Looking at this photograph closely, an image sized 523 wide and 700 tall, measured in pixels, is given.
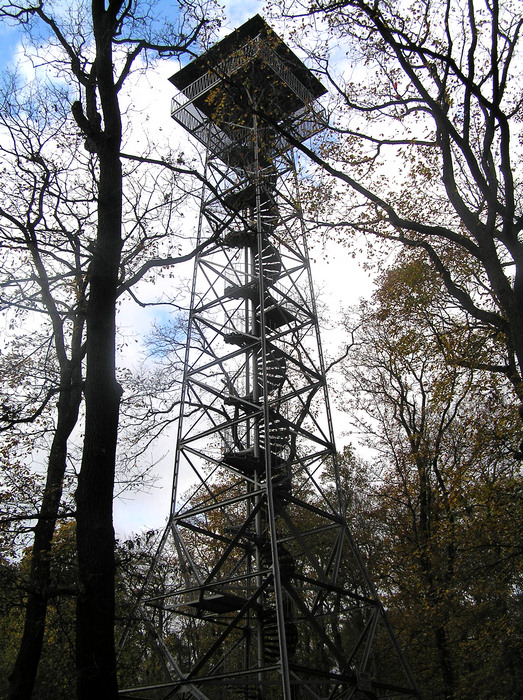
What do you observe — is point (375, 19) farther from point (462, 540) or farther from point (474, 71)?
point (462, 540)

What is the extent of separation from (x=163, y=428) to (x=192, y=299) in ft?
10.0

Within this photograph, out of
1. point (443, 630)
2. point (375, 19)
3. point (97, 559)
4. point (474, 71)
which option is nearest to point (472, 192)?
point (474, 71)

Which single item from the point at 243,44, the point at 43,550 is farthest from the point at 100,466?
the point at 243,44

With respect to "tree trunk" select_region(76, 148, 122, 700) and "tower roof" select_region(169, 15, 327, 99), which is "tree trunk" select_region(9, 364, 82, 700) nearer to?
"tree trunk" select_region(76, 148, 122, 700)

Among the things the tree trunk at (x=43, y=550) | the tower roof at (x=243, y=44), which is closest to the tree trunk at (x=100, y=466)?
the tree trunk at (x=43, y=550)

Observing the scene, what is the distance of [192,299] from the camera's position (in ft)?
39.9

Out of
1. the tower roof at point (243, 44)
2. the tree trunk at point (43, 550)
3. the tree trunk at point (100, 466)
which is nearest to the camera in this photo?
the tree trunk at point (100, 466)

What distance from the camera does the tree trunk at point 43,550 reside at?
22.3 ft

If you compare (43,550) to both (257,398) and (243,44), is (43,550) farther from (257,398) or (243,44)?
(243,44)

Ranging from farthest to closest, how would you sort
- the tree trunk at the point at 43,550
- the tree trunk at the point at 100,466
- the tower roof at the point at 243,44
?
1. the tower roof at the point at 243,44
2. the tree trunk at the point at 43,550
3. the tree trunk at the point at 100,466

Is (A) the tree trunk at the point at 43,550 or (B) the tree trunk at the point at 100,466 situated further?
Answer: (A) the tree trunk at the point at 43,550

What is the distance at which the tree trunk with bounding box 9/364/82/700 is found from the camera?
22.3 ft

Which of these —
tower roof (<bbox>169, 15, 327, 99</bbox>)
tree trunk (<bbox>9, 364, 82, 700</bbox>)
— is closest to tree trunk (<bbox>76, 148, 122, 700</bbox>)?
tree trunk (<bbox>9, 364, 82, 700</bbox>)

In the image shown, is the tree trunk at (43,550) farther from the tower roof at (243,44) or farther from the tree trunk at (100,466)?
the tower roof at (243,44)
